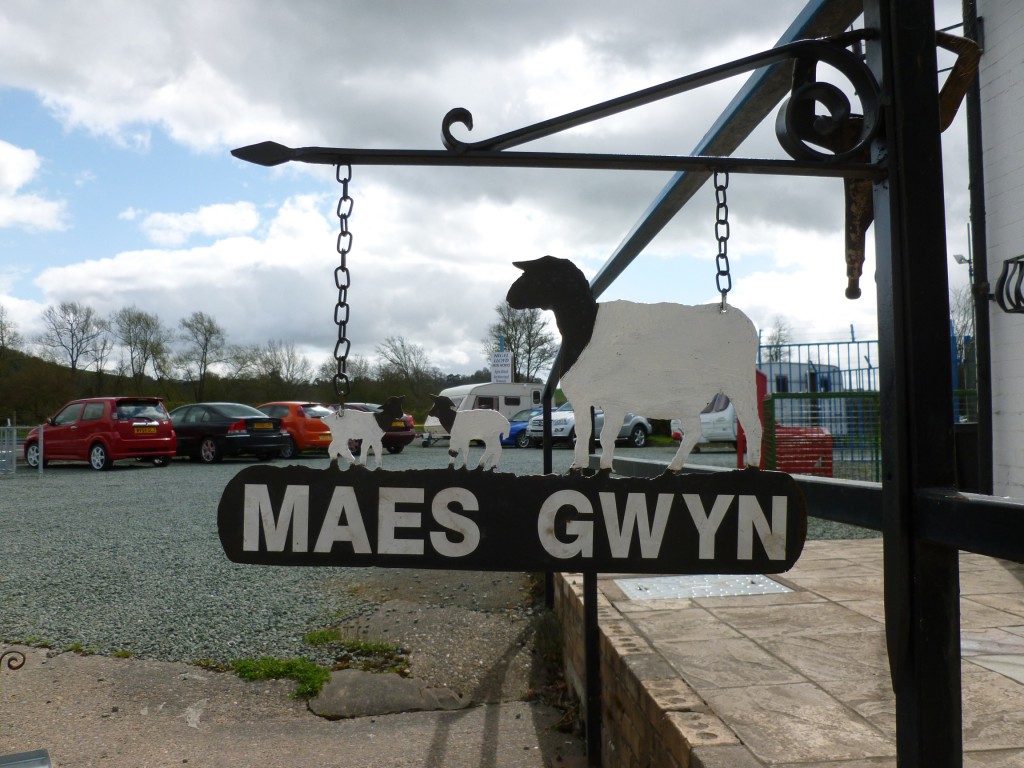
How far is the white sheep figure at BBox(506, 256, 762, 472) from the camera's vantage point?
1268mm

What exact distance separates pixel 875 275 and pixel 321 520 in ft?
3.15

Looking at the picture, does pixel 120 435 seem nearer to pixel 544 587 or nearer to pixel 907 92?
pixel 544 587

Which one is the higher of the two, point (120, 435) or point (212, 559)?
point (120, 435)

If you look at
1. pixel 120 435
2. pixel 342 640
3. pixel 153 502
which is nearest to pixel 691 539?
pixel 342 640

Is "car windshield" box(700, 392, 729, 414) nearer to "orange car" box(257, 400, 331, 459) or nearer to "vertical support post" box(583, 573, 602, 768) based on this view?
"vertical support post" box(583, 573, 602, 768)

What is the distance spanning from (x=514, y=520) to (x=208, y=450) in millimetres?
16250

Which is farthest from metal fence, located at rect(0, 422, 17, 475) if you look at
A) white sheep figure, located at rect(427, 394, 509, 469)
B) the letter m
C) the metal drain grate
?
white sheep figure, located at rect(427, 394, 509, 469)

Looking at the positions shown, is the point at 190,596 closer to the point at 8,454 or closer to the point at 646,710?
the point at 646,710

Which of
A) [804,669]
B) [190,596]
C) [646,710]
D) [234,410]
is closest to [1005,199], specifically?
[804,669]

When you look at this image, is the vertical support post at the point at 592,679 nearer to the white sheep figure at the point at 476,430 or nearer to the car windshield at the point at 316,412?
the car windshield at the point at 316,412

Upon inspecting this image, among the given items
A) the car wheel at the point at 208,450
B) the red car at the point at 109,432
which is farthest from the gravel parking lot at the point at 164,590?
the car wheel at the point at 208,450

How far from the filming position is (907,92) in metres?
1.13

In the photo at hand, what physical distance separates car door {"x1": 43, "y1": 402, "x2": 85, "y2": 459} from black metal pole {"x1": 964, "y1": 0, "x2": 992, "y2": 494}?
15.6 meters

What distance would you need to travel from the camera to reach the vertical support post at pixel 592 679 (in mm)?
3164
